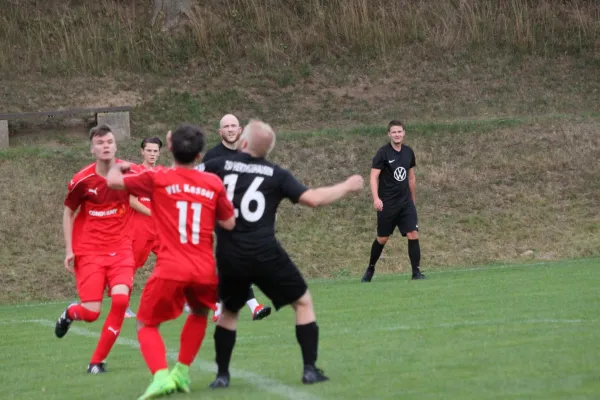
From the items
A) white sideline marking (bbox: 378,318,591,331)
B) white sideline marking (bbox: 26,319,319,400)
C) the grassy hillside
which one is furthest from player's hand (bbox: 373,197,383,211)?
white sideline marking (bbox: 26,319,319,400)

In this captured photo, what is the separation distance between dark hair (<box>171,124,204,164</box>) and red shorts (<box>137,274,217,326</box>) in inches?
28.9

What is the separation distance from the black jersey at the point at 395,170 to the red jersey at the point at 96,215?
7435 millimetres

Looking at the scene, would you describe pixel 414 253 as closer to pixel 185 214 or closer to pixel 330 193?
pixel 330 193

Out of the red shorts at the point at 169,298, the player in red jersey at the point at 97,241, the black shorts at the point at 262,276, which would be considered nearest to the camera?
the red shorts at the point at 169,298

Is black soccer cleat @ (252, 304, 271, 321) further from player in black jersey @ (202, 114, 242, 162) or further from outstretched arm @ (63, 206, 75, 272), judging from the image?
outstretched arm @ (63, 206, 75, 272)

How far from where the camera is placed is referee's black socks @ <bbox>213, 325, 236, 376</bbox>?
7.45 m

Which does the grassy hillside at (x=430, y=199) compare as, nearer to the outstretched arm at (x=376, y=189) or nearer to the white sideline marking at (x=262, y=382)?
the outstretched arm at (x=376, y=189)

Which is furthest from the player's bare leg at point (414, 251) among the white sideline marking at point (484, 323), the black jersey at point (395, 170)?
the white sideline marking at point (484, 323)

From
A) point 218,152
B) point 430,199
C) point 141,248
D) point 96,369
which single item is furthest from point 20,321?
Answer: point 430,199

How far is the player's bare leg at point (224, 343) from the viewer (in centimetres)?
745

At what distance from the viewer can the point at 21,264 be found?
63.2ft

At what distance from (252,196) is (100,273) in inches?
87.6

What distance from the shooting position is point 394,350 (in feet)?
28.7

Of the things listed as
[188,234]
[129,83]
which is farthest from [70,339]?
[129,83]
